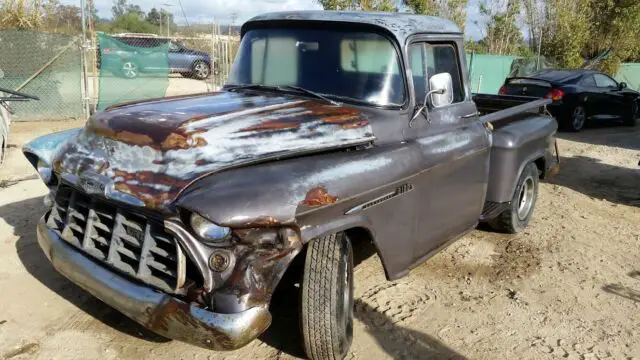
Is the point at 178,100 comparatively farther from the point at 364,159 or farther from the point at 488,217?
the point at 488,217

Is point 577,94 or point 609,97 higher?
point 577,94

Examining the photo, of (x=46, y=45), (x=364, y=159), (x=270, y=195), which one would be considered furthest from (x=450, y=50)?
(x=46, y=45)

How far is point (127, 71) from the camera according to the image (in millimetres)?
12719

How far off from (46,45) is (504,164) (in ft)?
34.2

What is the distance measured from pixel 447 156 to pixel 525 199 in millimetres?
2288

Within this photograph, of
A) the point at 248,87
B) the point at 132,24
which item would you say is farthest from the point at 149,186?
the point at 132,24

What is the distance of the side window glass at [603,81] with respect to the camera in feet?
44.8

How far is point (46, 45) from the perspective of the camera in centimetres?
1169

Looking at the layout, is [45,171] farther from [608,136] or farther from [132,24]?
[132,24]

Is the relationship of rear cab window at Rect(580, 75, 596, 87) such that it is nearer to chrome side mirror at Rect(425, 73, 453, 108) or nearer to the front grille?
chrome side mirror at Rect(425, 73, 453, 108)

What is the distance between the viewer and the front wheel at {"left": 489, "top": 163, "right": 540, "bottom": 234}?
17.9ft

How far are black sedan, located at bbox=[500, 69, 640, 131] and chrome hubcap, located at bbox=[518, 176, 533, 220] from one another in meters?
7.29

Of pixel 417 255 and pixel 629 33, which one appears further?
pixel 629 33

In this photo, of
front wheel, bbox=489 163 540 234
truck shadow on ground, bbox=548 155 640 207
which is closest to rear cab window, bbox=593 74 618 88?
truck shadow on ground, bbox=548 155 640 207
